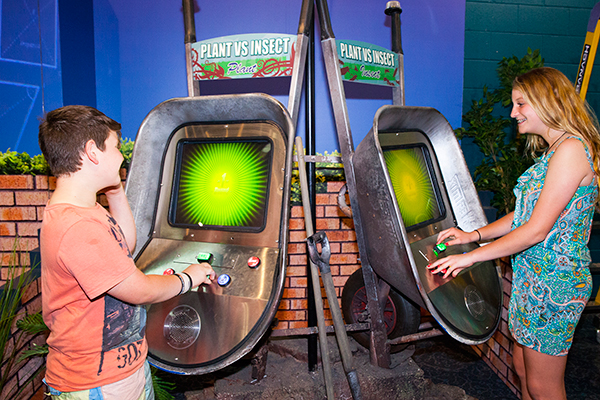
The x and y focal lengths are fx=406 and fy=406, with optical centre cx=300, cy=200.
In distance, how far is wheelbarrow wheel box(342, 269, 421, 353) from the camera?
2117mm

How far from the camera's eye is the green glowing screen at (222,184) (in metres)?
1.72

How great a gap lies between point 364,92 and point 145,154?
177cm

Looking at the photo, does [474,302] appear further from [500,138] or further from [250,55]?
[500,138]

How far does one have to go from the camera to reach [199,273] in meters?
1.38

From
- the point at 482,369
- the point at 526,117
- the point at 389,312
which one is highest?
the point at 526,117

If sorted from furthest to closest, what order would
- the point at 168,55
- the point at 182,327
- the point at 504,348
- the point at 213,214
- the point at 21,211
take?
the point at 168,55
the point at 21,211
the point at 504,348
the point at 213,214
the point at 182,327

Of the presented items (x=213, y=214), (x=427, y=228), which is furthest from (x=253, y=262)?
(x=427, y=228)

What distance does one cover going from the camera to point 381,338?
2059 mm

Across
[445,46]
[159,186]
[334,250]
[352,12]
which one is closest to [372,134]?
[159,186]

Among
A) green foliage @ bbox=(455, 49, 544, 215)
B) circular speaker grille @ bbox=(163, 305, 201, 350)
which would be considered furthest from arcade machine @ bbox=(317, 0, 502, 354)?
green foliage @ bbox=(455, 49, 544, 215)

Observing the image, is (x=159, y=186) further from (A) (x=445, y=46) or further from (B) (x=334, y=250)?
(A) (x=445, y=46)

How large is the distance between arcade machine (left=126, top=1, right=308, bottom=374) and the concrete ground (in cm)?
82

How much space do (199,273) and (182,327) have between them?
0.25 m

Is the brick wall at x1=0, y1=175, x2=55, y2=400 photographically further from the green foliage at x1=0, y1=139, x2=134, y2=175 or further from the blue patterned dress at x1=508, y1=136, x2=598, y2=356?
the blue patterned dress at x1=508, y1=136, x2=598, y2=356
